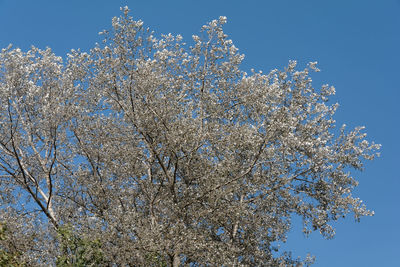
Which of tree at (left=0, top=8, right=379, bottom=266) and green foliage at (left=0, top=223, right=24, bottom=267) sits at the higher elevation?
tree at (left=0, top=8, right=379, bottom=266)

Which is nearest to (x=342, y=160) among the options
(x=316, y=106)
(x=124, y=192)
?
(x=316, y=106)

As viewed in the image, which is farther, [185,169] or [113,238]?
[185,169]

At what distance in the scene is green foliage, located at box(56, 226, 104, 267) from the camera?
61.5 ft

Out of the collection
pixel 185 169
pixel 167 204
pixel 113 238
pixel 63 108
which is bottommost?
pixel 113 238

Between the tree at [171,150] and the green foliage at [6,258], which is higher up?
the tree at [171,150]

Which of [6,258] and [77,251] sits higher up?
[77,251]

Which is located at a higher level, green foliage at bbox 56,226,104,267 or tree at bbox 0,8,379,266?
tree at bbox 0,8,379,266

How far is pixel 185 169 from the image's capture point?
22.6 meters

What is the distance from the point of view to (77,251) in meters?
18.9

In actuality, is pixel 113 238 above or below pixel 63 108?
below

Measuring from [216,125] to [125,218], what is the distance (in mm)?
5309

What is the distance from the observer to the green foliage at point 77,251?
18.8 meters

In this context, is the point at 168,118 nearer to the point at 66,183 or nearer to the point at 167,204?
the point at 167,204

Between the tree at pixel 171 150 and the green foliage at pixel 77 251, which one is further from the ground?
the tree at pixel 171 150
